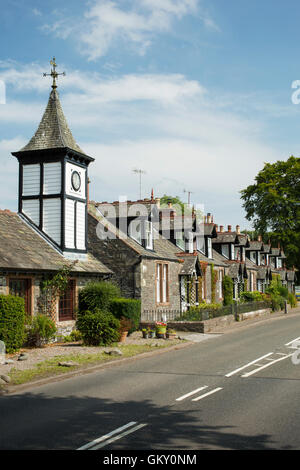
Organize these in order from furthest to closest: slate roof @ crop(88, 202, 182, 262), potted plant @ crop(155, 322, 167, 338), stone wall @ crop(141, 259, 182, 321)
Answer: slate roof @ crop(88, 202, 182, 262) → stone wall @ crop(141, 259, 182, 321) → potted plant @ crop(155, 322, 167, 338)

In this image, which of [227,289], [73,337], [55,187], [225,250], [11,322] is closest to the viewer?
[11,322]

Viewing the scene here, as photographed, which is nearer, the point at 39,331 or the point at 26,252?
the point at 39,331

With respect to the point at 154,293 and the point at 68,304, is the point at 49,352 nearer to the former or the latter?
the point at 68,304

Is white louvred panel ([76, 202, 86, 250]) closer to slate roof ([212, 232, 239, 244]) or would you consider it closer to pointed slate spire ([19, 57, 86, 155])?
pointed slate spire ([19, 57, 86, 155])

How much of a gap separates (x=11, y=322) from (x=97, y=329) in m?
3.81

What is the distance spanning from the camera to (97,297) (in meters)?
21.9

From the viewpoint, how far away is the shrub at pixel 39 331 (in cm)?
1862

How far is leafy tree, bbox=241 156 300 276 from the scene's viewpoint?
60.6 meters

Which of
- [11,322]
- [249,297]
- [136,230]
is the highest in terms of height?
[136,230]

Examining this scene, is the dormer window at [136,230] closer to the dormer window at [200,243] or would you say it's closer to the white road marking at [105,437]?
the dormer window at [200,243]

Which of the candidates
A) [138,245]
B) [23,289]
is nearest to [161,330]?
[23,289]

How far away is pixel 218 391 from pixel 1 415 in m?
4.88

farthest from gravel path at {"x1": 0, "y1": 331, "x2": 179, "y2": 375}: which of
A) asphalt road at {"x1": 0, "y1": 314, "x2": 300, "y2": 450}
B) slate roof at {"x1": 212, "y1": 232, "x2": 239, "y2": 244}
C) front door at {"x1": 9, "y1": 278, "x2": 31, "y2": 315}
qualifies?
slate roof at {"x1": 212, "y1": 232, "x2": 239, "y2": 244}

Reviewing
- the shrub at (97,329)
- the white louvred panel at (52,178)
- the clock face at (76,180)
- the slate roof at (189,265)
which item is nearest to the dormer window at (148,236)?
the slate roof at (189,265)
